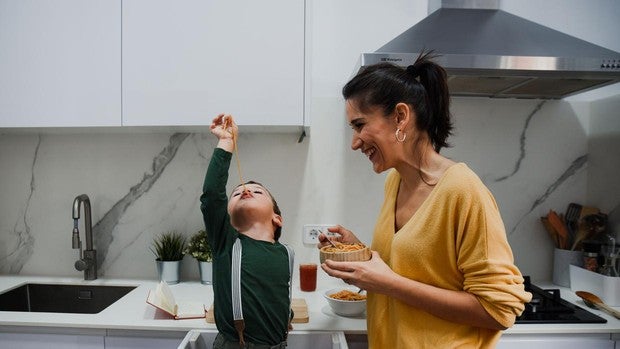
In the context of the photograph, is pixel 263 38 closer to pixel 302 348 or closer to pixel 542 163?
pixel 302 348

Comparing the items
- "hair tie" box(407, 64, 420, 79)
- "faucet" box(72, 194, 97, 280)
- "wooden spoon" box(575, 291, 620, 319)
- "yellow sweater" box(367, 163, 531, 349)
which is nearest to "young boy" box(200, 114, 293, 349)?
"yellow sweater" box(367, 163, 531, 349)

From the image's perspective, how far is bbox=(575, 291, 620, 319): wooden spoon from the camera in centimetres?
157

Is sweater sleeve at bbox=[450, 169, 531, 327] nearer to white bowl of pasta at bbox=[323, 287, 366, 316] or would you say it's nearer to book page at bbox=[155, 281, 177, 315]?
white bowl of pasta at bbox=[323, 287, 366, 316]

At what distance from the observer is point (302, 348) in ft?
4.62

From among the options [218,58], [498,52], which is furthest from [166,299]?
[498,52]

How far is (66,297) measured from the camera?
1.97 meters

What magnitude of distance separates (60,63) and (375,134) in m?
1.39

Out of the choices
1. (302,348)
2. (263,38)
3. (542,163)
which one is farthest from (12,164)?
(542,163)

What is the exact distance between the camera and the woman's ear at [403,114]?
1.03m

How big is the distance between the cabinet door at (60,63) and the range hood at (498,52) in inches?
40.6

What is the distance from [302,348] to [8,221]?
5.72 feet

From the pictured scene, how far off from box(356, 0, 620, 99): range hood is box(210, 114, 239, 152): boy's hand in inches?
21.1

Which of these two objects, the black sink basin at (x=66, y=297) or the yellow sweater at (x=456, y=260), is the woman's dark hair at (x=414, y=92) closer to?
the yellow sweater at (x=456, y=260)

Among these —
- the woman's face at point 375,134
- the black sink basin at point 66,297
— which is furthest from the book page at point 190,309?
the woman's face at point 375,134
